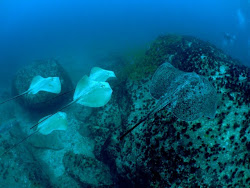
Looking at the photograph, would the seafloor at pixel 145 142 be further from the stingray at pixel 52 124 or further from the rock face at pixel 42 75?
the stingray at pixel 52 124

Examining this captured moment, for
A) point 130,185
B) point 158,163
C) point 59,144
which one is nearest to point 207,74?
point 158,163

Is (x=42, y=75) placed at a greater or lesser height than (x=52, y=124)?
lesser

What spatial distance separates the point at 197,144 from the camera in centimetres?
378

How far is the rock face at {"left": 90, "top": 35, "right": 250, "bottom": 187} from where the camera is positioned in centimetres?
361

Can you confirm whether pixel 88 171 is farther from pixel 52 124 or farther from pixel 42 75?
pixel 42 75

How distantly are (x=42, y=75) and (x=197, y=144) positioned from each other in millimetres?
8216

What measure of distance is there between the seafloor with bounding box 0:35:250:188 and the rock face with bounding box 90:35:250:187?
0.06 ft

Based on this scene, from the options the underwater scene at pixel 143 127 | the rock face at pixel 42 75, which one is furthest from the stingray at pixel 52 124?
the rock face at pixel 42 75

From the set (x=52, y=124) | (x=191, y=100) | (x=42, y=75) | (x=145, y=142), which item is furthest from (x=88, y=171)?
(x=42, y=75)

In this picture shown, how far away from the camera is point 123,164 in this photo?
4793 mm

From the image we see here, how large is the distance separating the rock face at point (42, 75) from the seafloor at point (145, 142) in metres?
0.08

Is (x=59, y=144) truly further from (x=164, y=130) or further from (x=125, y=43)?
(x=125, y=43)

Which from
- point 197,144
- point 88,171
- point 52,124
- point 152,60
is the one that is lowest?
point 88,171

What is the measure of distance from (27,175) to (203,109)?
5690 mm
